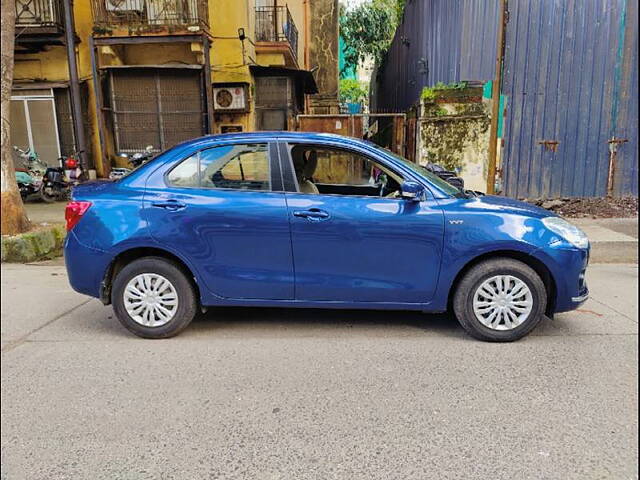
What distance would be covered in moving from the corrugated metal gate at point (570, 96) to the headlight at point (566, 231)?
5.57 meters

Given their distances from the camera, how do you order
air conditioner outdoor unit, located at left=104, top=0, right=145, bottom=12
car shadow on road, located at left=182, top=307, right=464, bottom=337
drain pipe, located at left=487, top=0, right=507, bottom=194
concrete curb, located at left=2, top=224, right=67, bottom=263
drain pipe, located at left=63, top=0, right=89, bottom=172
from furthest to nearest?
1. air conditioner outdoor unit, located at left=104, top=0, right=145, bottom=12
2. drain pipe, located at left=63, top=0, right=89, bottom=172
3. drain pipe, located at left=487, top=0, right=507, bottom=194
4. concrete curb, located at left=2, top=224, right=67, bottom=263
5. car shadow on road, located at left=182, top=307, right=464, bottom=337

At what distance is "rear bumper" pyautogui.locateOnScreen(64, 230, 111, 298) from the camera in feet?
13.0

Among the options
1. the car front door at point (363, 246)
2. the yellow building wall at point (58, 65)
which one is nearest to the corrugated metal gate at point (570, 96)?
the car front door at point (363, 246)

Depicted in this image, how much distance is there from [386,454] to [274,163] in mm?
2392

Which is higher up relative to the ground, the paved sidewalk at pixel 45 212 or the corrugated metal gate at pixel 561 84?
the corrugated metal gate at pixel 561 84

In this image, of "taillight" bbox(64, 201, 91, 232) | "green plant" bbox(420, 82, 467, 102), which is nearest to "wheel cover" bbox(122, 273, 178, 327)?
"taillight" bbox(64, 201, 91, 232)

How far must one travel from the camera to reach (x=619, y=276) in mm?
6023

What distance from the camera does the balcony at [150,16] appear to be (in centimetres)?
1114

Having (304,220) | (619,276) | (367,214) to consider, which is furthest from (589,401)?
(619,276)

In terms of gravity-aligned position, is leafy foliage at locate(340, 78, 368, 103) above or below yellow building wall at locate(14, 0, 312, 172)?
above

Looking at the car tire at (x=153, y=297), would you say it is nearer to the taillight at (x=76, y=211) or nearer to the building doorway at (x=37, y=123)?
the taillight at (x=76, y=211)

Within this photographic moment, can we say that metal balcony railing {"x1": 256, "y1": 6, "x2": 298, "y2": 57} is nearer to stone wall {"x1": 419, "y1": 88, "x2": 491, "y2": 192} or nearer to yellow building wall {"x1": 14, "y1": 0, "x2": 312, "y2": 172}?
yellow building wall {"x1": 14, "y1": 0, "x2": 312, "y2": 172}

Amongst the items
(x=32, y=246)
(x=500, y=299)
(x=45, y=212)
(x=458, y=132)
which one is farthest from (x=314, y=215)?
(x=45, y=212)

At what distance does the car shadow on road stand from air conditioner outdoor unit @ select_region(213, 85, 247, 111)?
26.5 ft
